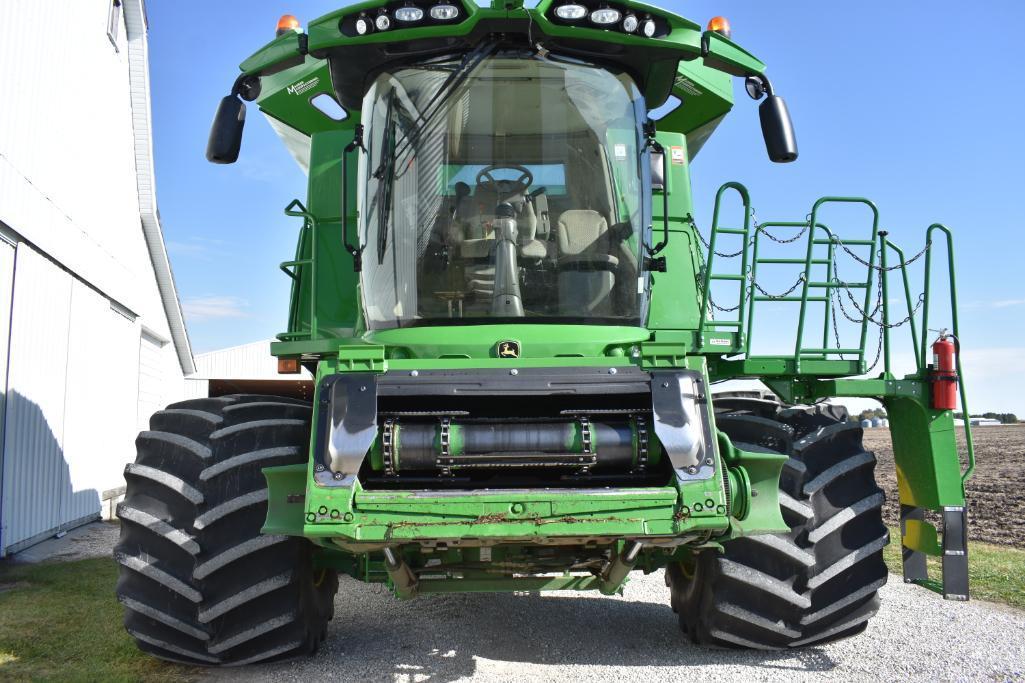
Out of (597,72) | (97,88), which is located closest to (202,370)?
(97,88)

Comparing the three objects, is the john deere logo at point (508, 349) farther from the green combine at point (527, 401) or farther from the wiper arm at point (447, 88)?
the wiper arm at point (447, 88)

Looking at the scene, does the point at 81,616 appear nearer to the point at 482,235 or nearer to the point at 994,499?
the point at 482,235

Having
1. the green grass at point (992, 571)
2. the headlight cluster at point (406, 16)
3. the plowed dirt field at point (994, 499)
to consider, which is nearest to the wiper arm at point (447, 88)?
the headlight cluster at point (406, 16)

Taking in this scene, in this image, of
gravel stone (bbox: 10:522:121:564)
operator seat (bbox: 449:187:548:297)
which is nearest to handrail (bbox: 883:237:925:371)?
operator seat (bbox: 449:187:548:297)

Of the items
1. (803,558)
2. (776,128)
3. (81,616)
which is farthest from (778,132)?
(81,616)

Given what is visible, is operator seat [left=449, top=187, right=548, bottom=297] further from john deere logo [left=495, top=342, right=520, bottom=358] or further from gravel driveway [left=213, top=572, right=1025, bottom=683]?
gravel driveway [left=213, top=572, right=1025, bottom=683]

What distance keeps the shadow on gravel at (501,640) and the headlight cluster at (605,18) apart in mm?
3391

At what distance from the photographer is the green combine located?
3.91m

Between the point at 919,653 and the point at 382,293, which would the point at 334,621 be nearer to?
the point at 382,293

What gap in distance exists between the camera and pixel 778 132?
480 centimetres

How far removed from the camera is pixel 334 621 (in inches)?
236

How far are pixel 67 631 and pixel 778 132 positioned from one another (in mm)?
5403

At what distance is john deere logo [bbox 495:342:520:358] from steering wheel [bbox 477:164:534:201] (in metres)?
0.89

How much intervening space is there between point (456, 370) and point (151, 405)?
15115 mm
